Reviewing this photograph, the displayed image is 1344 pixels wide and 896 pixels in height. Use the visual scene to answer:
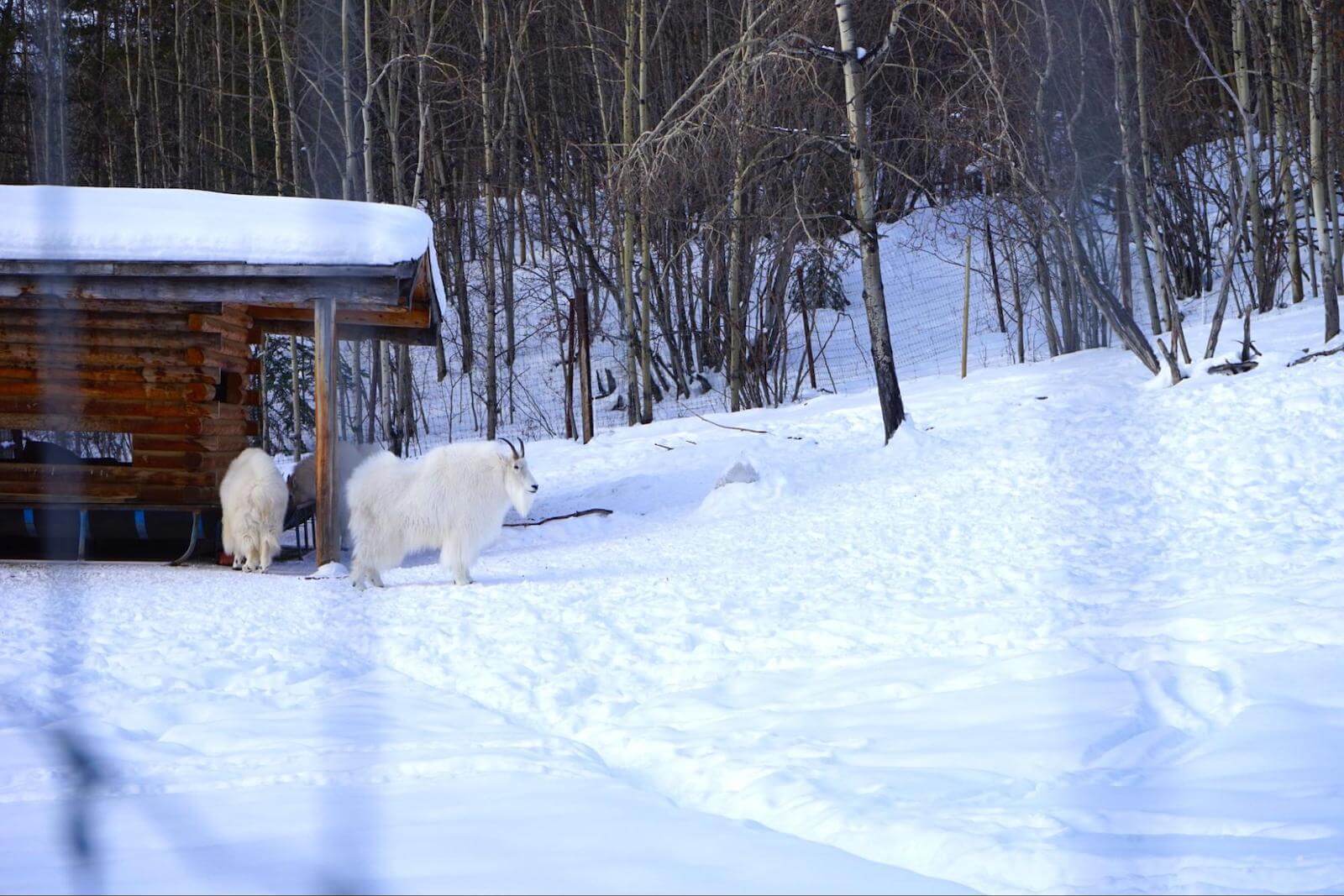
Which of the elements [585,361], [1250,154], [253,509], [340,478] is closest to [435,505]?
[253,509]

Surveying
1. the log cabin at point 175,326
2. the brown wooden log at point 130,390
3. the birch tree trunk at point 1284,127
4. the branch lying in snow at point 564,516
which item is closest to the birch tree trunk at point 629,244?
the log cabin at point 175,326

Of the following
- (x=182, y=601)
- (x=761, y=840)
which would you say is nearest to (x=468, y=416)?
(x=182, y=601)

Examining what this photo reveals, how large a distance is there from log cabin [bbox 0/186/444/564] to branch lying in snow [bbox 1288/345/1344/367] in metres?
9.39

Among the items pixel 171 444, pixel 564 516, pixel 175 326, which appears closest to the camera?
pixel 175 326

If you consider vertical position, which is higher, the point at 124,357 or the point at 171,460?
the point at 124,357

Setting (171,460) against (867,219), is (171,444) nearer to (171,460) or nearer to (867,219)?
(171,460)

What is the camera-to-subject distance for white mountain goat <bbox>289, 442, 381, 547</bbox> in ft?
35.4

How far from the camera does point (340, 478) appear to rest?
10891mm

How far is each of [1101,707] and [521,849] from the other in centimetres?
255

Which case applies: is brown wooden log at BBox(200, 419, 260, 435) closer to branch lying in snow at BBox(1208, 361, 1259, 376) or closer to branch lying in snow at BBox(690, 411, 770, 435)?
branch lying in snow at BBox(690, 411, 770, 435)

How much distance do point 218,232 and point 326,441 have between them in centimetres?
189

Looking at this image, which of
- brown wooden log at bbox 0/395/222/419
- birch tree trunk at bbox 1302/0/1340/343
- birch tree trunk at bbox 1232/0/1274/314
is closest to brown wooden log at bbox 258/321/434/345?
brown wooden log at bbox 0/395/222/419

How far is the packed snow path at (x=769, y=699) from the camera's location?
10.8 ft

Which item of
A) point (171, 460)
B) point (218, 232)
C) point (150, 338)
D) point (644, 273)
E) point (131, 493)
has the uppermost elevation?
point (644, 273)
